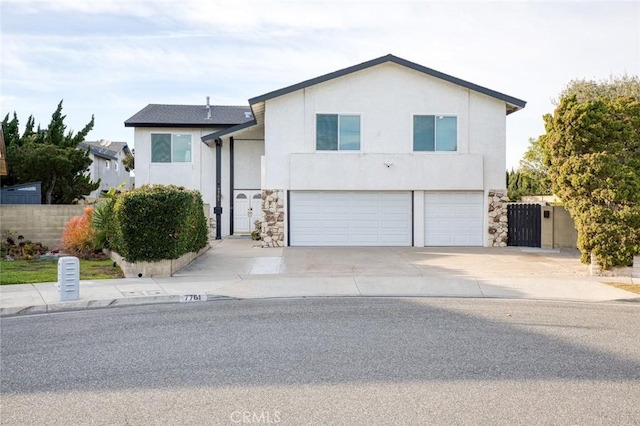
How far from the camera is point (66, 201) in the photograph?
3111 cm

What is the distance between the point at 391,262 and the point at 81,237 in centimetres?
970

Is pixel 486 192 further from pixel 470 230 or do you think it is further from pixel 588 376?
pixel 588 376

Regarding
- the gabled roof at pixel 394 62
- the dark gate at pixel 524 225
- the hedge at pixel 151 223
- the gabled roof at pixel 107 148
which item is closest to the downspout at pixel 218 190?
the gabled roof at pixel 394 62

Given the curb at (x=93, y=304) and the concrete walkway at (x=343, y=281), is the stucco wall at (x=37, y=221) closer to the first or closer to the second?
the concrete walkway at (x=343, y=281)

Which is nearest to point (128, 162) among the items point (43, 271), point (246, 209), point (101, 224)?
point (246, 209)

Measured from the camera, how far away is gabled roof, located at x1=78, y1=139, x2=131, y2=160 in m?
45.6

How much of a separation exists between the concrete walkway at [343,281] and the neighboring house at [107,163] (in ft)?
96.1

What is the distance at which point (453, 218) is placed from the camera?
23391mm

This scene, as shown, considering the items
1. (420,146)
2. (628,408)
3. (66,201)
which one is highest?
(420,146)

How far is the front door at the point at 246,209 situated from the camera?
2806 cm

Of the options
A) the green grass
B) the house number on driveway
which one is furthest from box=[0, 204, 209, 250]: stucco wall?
the house number on driveway

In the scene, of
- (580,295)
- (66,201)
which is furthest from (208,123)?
(580,295)

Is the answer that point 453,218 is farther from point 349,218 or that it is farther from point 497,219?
point 349,218

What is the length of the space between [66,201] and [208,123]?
30.4 feet
